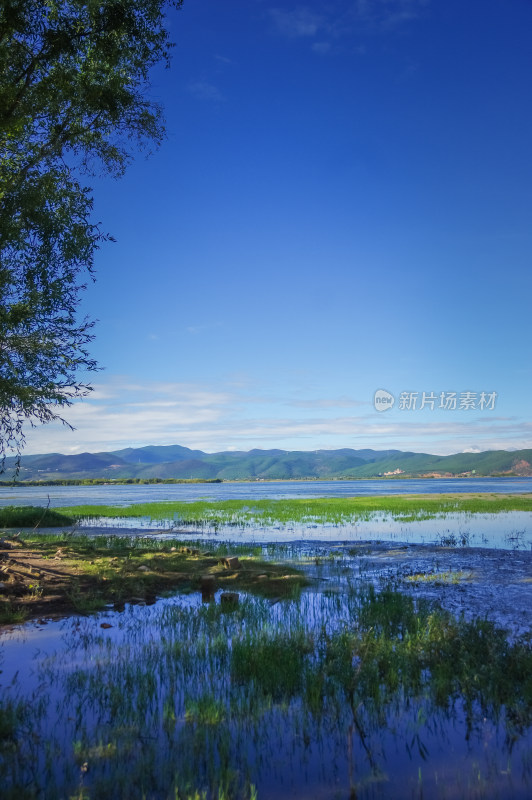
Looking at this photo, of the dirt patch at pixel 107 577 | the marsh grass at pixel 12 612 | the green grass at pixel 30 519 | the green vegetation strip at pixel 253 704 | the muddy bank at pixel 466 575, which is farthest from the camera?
the green grass at pixel 30 519

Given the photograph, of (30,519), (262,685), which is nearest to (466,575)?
(262,685)

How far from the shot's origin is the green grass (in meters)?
37.8

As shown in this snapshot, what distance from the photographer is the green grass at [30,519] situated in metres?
37.8

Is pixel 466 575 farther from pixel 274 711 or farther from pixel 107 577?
pixel 274 711

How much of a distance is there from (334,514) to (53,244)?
36.8 metres

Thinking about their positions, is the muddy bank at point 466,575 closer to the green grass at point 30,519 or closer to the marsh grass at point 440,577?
the marsh grass at point 440,577

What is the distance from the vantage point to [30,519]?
38625 millimetres

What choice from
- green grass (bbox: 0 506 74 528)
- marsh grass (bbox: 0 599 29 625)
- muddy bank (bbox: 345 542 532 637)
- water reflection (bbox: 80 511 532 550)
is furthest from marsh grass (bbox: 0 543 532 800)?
green grass (bbox: 0 506 74 528)

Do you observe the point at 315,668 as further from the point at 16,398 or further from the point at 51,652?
the point at 16,398

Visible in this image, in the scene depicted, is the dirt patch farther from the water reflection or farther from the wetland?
the water reflection

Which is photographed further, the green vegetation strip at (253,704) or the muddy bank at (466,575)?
the muddy bank at (466,575)

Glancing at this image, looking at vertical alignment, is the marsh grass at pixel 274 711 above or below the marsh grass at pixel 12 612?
above

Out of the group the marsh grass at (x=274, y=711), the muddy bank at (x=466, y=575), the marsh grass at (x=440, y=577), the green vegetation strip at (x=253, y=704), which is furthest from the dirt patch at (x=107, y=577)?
the muddy bank at (x=466, y=575)

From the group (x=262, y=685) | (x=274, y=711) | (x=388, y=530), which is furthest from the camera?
(x=388, y=530)
